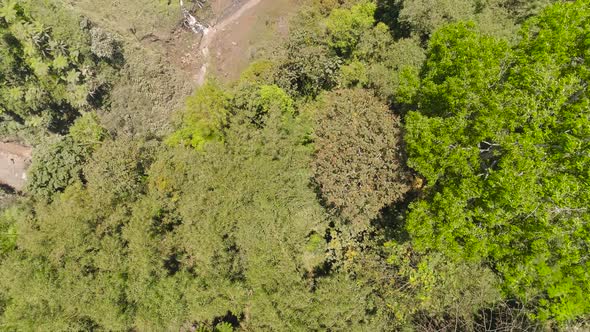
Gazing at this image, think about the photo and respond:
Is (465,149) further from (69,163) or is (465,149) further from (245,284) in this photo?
(69,163)

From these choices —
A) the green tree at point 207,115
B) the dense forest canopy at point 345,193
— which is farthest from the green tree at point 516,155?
the green tree at point 207,115

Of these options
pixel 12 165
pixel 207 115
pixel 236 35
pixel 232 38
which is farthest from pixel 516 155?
pixel 12 165

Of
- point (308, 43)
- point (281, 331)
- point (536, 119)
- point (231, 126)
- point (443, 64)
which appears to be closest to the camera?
point (536, 119)

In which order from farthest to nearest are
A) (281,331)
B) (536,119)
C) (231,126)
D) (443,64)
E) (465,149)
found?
(231,126)
(281,331)
(443,64)
(465,149)
(536,119)

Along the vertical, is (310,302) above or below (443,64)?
below

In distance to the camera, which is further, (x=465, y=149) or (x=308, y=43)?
(x=308, y=43)

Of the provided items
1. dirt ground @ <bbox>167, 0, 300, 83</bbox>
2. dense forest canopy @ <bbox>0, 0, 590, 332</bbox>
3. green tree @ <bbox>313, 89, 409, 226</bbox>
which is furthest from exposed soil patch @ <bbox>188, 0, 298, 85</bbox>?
green tree @ <bbox>313, 89, 409, 226</bbox>

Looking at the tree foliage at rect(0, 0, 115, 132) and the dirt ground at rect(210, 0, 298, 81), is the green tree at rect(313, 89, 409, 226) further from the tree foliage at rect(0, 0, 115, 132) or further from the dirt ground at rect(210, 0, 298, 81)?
the tree foliage at rect(0, 0, 115, 132)

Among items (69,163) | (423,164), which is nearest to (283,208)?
(423,164)
